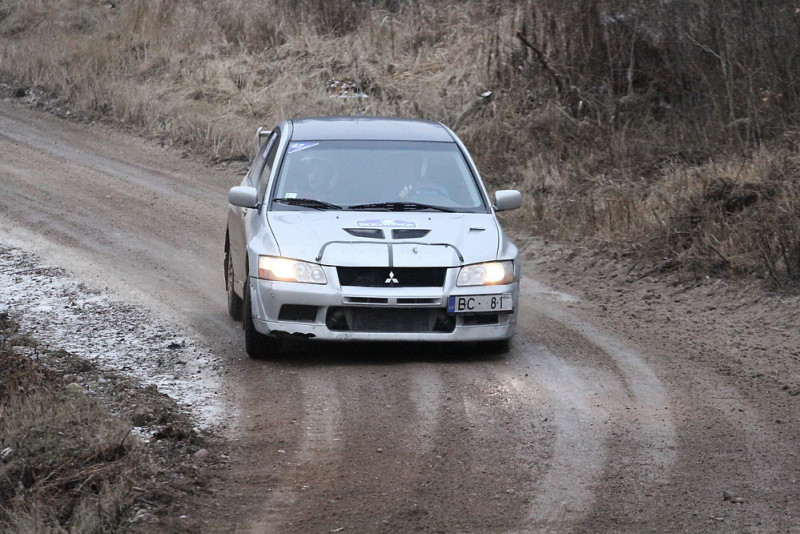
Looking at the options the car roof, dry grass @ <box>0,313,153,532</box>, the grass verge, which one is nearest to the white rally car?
the car roof

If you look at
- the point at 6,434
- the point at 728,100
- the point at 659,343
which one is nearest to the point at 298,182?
the point at 659,343

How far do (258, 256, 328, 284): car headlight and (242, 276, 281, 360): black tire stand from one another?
0.30 meters

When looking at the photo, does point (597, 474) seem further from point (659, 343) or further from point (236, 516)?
point (659, 343)

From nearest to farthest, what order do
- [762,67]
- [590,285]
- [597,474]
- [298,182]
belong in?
[597,474] → [298,182] → [590,285] → [762,67]

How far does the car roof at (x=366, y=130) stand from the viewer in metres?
9.45

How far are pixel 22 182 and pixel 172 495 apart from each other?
11578 millimetres

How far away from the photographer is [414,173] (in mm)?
9148

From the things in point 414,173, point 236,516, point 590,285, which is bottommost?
point 590,285

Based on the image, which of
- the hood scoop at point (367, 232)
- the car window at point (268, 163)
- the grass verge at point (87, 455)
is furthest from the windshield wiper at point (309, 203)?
the grass verge at point (87, 455)

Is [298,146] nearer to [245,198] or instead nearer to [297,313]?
[245,198]

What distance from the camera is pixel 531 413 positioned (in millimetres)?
7094

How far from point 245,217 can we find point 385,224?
4.42ft

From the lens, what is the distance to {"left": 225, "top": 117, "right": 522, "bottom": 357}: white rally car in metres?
8.02

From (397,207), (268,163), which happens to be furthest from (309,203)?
(268,163)
